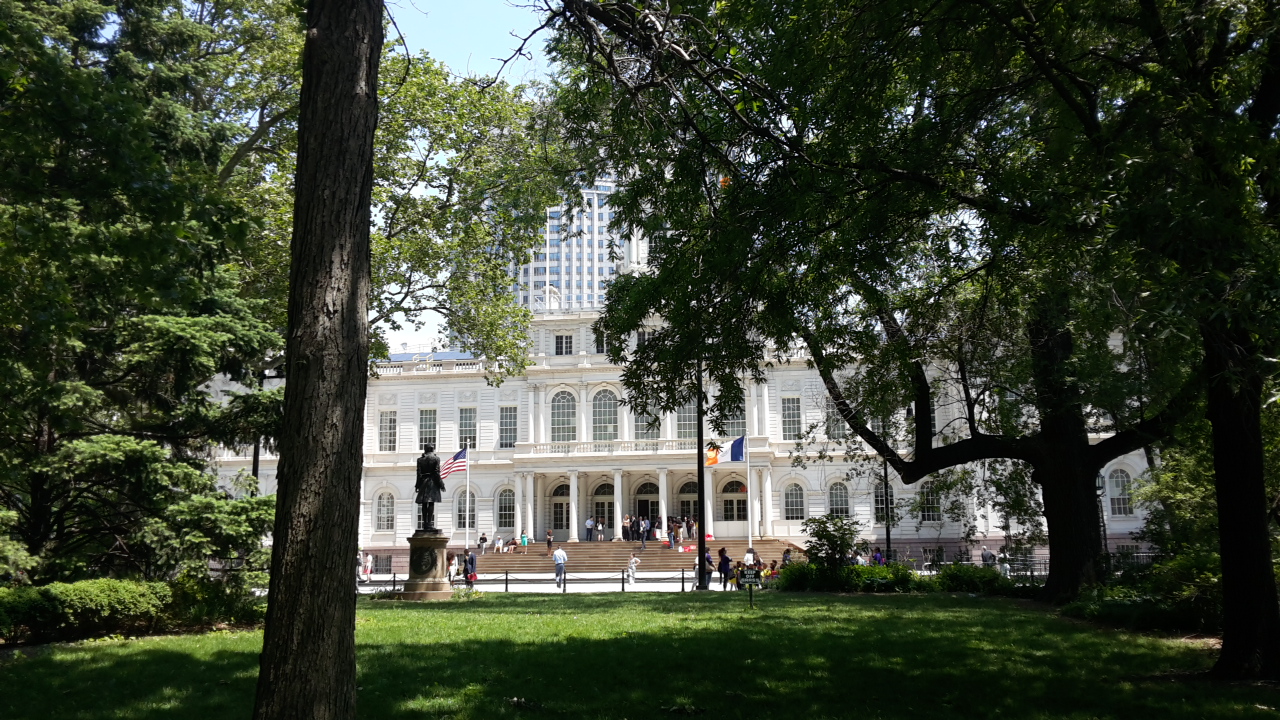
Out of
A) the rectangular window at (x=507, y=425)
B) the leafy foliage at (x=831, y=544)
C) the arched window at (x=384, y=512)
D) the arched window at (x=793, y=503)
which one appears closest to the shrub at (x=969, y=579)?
the leafy foliage at (x=831, y=544)

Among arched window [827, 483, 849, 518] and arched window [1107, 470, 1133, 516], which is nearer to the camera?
arched window [1107, 470, 1133, 516]

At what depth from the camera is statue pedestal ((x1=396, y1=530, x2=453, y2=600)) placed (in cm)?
2148

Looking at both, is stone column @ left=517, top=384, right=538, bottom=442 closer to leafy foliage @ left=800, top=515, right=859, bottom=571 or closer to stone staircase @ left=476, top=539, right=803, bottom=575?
stone staircase @ left=476, top=539, right=803, bottom=575

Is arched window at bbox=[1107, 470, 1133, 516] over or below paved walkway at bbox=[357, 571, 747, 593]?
over

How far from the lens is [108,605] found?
474 inches

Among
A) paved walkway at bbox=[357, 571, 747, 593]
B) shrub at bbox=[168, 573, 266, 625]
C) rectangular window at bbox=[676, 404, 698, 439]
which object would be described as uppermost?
rectangular window at bbox=[676, 404, 698, 439]

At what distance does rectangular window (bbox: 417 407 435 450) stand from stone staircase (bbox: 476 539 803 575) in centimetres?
985

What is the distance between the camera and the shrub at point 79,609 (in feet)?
37.0

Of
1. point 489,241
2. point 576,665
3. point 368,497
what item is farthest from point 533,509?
point 576,665

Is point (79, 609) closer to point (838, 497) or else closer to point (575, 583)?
point (575, 583)

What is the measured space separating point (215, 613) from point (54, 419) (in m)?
3.54

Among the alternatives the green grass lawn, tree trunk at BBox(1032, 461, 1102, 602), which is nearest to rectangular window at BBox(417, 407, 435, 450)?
the green grass lawn

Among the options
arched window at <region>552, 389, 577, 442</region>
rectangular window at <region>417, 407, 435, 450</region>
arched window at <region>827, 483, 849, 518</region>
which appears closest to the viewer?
arched window at <region>827, 483, 849, 518</region>

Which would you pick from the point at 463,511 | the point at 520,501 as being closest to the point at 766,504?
the point at 520,501
